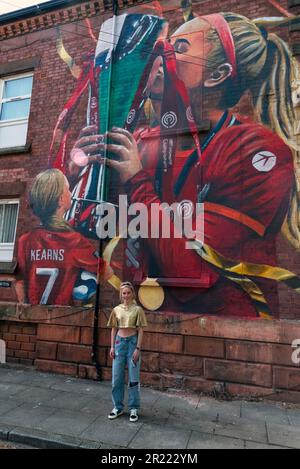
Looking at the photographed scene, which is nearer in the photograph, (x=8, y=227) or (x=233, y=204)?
(x=233, y=204)

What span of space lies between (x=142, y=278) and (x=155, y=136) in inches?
111

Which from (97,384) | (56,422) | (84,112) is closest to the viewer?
(56,422)

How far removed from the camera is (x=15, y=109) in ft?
28.2

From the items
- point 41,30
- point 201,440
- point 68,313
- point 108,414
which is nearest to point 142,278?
point 68,313

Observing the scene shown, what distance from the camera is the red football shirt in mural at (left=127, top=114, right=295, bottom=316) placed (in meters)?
5.85

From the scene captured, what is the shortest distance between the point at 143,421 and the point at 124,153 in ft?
15.9

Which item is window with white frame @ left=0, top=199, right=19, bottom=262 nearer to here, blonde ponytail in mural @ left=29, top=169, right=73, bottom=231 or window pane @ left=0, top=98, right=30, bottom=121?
blonde ponytail in mural @ left=29, top=169, right=73, bottom=231

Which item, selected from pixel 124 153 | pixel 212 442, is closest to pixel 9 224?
pixel 124 153

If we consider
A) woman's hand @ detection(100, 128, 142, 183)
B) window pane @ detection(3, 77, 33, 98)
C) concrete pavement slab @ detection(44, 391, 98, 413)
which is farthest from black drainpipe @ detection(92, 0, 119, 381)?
window pane @ detection(3, 77, 33, 98)

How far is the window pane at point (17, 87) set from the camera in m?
8.55

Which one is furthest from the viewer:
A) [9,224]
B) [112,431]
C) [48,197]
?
[9,224]

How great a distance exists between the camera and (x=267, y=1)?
6480 millimetres

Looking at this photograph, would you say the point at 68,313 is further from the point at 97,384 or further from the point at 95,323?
the point at 97,384

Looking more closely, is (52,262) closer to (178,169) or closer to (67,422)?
(178,169)
